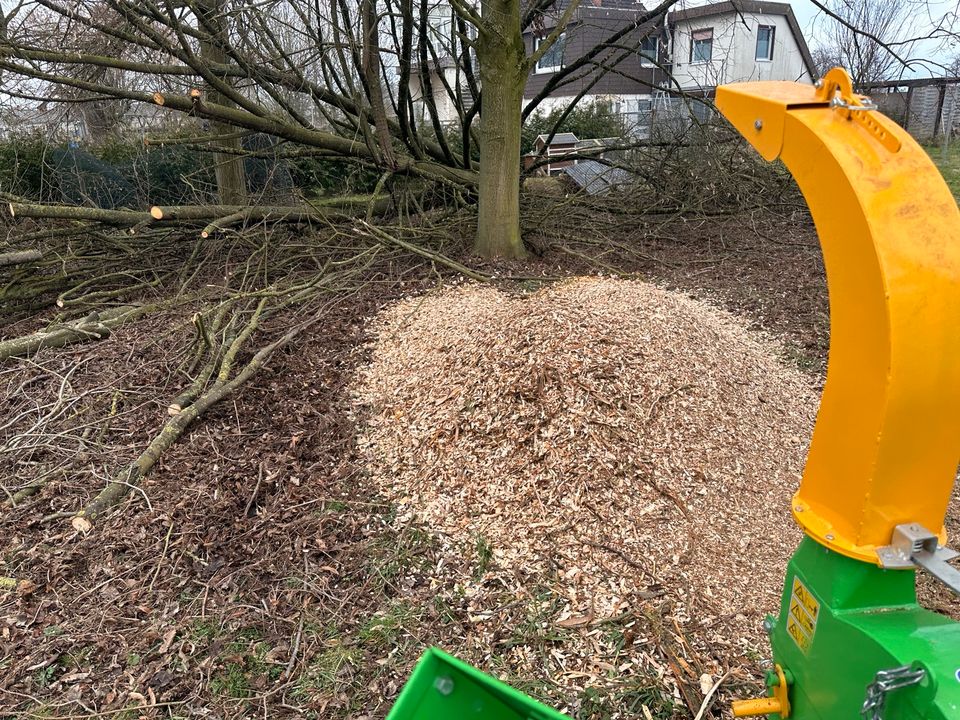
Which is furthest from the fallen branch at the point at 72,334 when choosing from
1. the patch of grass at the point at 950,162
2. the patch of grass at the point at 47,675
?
the patch of grass at the point at 950,162

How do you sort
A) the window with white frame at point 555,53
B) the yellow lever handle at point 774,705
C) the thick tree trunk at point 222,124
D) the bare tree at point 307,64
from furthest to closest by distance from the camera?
1. the window with white frame at point 555,53
2. the thick tree trunk at point 222,124
3. the bare tree at point 307,64
4. the yellow lever handle at point 774,705

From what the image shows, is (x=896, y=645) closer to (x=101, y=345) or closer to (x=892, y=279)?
(x=892, y=279)

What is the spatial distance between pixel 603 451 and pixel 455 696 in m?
1.76

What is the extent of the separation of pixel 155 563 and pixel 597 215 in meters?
6.12

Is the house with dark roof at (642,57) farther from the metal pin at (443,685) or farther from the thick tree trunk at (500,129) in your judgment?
the metal pin at (443,685)

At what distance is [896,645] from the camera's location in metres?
1.11

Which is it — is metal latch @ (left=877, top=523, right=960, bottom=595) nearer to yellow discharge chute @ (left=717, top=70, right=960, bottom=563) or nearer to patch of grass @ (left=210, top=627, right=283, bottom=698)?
yellow discharge chute @ (left=717, top=70, right=960, bottom=563)

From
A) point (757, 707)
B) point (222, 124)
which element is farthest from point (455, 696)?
point (222, 124)

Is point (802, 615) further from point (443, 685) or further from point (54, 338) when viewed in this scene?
point (54, 338)

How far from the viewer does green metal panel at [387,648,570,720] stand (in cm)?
134

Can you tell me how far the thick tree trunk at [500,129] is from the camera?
5107 mm

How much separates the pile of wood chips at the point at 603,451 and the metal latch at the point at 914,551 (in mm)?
1301

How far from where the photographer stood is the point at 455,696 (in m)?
1.41

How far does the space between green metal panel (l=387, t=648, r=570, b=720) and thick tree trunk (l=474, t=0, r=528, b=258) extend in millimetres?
4529
